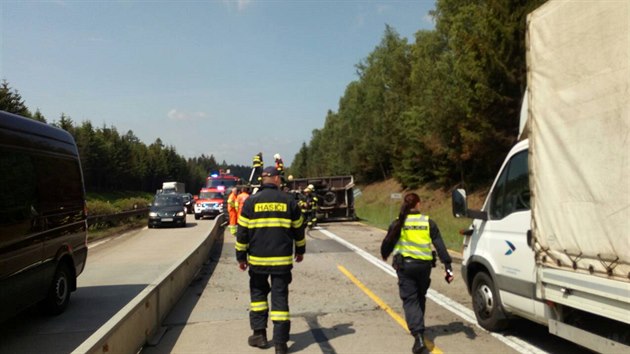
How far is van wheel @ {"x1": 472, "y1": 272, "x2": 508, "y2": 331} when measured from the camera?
231 inches

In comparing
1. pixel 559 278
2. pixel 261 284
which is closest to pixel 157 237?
pixel 261 284

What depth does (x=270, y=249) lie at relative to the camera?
5465mm

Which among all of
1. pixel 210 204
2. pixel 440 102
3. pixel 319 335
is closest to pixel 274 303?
pixel 319 335

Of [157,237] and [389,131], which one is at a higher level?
[389,131]

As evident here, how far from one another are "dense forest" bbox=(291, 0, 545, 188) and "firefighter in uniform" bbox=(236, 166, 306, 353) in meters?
19.0

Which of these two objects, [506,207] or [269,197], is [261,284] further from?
[506,207]

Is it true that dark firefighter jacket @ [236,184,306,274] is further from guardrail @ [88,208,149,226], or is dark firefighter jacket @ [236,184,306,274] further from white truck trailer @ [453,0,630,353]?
guardrail @ [88,208,149,226]

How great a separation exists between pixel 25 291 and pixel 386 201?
3796 centimetres

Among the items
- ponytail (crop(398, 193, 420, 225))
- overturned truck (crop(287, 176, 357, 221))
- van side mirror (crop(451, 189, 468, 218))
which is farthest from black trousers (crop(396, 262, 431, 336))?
overturned truck (crop(287, 176, 357, 221))

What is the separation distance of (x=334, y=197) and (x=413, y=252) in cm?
1997

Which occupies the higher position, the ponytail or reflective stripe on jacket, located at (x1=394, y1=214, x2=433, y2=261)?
the ponytail

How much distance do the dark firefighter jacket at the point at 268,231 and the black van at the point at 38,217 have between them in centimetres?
279

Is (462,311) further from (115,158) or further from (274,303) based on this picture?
(115,158)

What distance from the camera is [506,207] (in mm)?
5746
